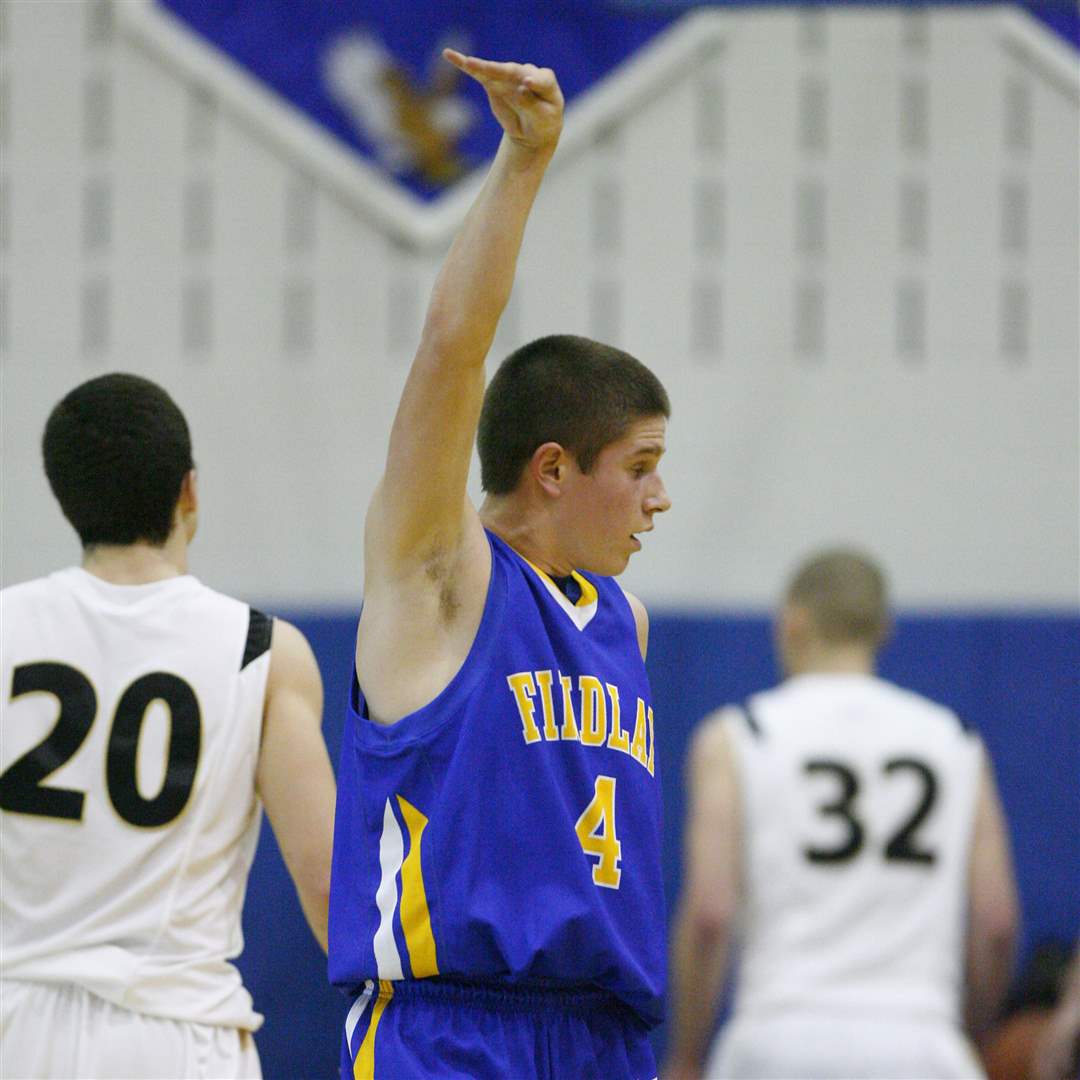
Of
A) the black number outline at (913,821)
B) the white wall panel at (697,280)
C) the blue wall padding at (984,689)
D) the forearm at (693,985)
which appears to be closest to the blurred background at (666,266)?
the white wall panel at (697,280)

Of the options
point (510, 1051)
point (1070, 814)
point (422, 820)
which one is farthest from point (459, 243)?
point (1070, 814)

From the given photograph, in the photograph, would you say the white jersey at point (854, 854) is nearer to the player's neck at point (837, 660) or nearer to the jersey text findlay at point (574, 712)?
the player's neck at point (837, 660)

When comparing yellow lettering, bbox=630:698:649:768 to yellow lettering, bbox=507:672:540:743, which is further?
yellow lettering, bbox=630:698:649:768

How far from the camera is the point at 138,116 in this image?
761 centimetres

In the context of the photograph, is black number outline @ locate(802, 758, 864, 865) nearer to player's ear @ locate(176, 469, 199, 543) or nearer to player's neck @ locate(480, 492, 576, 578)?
player's neck @ locate(480, 492, 576, 578)

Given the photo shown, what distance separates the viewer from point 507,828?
2.75 m

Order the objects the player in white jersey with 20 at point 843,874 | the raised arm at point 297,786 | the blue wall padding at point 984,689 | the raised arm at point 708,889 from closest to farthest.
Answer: the raised arm at point 297,786 → the player in white jersey with 20 at point 843,874 → the raised arm at point 708,889 → the blue wall padding at point 984,689

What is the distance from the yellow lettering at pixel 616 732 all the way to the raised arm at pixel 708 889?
1343 mm

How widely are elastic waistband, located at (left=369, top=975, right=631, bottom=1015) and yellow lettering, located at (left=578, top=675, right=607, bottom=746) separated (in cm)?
39

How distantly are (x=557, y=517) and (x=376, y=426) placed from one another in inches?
179

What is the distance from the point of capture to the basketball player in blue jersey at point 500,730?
2646 mm

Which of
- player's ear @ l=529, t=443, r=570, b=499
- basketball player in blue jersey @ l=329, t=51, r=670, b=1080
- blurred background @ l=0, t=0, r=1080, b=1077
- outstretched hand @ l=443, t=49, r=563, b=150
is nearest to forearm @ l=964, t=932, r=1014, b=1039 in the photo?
basketball player in blue jersey @ l=329, t=51, r=670, b=1080

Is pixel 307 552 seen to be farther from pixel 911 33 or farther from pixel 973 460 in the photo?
pixel 911 33

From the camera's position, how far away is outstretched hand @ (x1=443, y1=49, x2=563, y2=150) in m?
2.58
